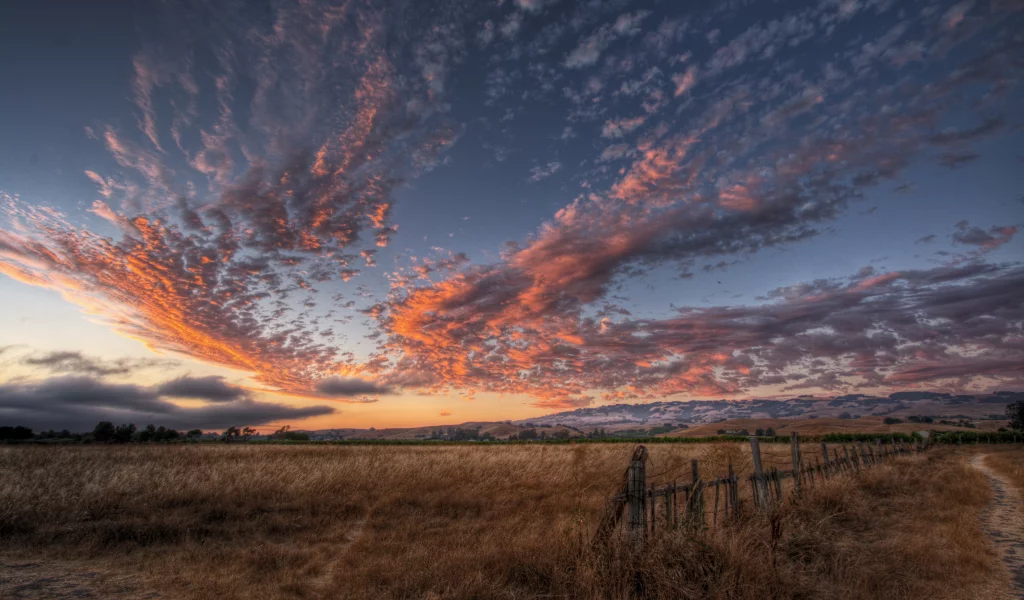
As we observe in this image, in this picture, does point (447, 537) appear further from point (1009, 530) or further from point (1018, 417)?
point (1018, 417)

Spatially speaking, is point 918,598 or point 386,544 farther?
point 386,544

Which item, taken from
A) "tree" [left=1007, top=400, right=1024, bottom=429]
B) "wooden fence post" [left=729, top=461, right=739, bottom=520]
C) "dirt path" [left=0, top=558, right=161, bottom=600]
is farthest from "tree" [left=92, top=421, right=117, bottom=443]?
"tree" [left=1007, top=400, right=1024, bottom=429]

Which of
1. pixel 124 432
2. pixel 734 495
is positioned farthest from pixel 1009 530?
pixel 124 432

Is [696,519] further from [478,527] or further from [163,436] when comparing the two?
[163,436]

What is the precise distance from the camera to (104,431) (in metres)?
81.0

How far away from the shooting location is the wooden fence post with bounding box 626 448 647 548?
6.28m

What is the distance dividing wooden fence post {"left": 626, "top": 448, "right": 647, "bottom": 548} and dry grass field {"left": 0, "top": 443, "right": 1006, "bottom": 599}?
0.78ft

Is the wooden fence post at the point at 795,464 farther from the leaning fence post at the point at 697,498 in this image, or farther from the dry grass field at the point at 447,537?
the leaning fence post at the point at 697,498

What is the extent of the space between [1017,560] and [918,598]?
491cm

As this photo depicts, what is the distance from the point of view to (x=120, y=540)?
11258 mm

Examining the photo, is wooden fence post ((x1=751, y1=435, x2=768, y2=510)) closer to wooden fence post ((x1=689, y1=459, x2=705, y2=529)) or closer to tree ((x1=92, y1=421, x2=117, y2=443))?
wooden fence post ((x1=689, y1=459, x2=705, y2=529))

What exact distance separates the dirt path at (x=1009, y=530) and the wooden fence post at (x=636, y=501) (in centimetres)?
593

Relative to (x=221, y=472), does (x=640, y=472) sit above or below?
above

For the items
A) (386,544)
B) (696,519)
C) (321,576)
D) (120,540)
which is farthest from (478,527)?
(120,540)
